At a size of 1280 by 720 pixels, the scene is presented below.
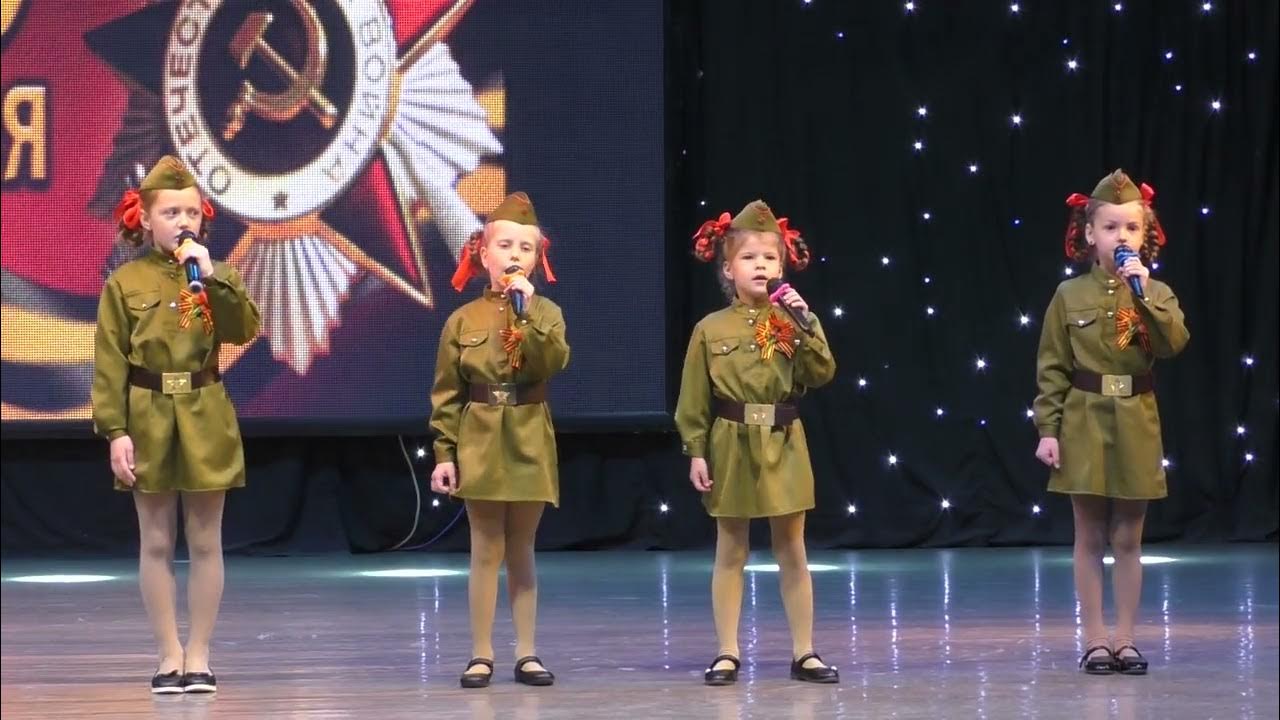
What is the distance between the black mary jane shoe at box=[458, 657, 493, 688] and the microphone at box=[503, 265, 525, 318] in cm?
74

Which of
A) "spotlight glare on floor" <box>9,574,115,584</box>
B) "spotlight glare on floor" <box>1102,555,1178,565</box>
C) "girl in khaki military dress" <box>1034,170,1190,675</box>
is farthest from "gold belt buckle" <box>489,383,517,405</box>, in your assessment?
"spotlight glare on floor" <box>1102,555,1178,565</box>

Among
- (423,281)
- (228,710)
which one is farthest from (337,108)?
(228,710)

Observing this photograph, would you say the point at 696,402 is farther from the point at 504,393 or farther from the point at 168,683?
the point at 168,683

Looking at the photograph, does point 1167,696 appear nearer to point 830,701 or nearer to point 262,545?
point 830,701

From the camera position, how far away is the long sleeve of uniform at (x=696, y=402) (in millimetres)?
4012

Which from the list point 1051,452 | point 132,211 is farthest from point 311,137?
point 1051,452

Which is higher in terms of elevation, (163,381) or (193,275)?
(193,275)

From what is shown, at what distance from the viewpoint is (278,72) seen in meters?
6.21

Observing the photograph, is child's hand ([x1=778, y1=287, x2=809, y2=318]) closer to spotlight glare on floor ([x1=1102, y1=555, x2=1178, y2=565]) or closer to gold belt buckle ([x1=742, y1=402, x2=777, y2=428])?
gold belt buckle ([x1=742, y1=402, x2=777, y2=428])

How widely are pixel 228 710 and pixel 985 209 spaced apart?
4191 mm

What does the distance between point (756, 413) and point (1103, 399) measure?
77 centimetres

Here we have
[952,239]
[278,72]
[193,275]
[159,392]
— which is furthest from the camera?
[952,239]

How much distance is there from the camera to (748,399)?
400 centimetres

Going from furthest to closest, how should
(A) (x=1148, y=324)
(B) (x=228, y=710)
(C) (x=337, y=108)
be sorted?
(C) (x=337, y=108), (A) (x=1148, y=324), (B) (x=228, y=710)
